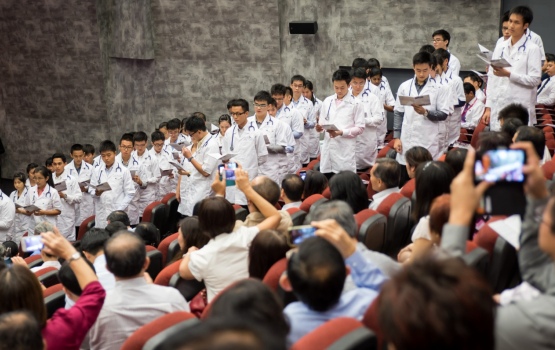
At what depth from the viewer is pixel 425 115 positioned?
6.32 metres

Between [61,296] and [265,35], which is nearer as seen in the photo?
[61,296]

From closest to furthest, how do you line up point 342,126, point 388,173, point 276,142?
point 388,173 → point 342,126 → point 276,142

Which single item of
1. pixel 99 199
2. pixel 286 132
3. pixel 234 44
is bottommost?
pixel 99 199

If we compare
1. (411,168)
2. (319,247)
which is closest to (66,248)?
(319,247)

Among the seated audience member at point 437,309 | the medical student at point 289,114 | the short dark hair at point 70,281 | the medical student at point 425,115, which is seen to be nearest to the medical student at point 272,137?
the medical student at point 289,114

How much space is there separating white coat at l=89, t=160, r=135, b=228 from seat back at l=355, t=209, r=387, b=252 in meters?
4.22

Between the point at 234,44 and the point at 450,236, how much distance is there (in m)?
9.50

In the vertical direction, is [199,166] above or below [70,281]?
below

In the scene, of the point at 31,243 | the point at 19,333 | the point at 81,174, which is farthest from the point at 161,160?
the point at 19,333

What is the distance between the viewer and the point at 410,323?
1.48 meters

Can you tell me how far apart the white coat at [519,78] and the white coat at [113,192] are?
389cm

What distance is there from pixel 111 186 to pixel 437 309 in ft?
21.4

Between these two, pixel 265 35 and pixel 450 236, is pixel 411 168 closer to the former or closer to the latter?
pixel 450 236

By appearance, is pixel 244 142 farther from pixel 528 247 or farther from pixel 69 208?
pixel 528 247
